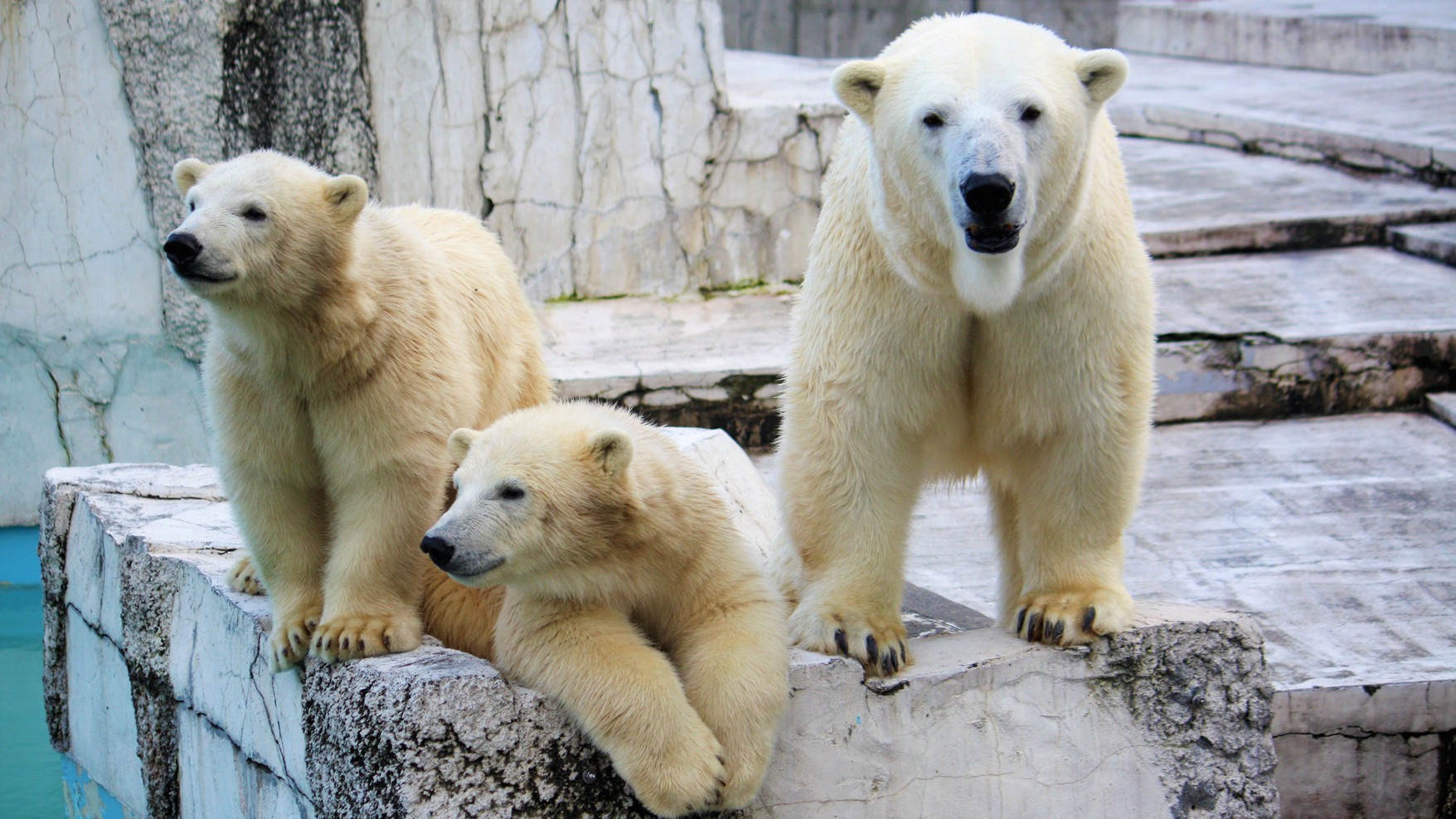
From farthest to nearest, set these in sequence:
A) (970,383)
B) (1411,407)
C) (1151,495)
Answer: (1411,407) → (1151,495) → (970,383)

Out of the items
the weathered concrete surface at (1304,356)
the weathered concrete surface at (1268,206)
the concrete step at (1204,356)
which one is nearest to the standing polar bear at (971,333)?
the concrete step at (1204,356)

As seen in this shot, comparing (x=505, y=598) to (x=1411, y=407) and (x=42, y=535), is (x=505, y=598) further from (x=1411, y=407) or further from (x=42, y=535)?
(x=1411, y=407)

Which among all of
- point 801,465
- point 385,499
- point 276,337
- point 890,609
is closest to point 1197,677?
point 890,609

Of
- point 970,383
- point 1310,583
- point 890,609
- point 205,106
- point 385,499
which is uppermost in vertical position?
point 205,106

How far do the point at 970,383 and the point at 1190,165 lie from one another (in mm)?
6703

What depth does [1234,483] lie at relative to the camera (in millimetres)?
5418

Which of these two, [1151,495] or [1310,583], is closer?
[1310,583]

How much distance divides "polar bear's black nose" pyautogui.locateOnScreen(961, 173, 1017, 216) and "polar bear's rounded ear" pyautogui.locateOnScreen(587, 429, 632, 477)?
0.74m

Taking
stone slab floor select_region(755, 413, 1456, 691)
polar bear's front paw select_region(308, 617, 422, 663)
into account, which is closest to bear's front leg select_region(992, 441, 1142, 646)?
stone slab floor select_region(755, 413, 1456, 691)

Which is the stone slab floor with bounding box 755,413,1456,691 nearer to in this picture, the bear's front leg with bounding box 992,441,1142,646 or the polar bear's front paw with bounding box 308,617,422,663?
the bear's front leg with bounding box 992,441,1142,646

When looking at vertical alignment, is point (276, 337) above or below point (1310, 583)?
above

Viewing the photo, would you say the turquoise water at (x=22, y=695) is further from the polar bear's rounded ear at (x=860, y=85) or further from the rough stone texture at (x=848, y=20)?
the rough stone texture at (x=848, y=20)

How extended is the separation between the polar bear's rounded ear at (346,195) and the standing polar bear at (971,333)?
0.94 metres

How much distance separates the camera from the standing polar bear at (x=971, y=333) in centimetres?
256
